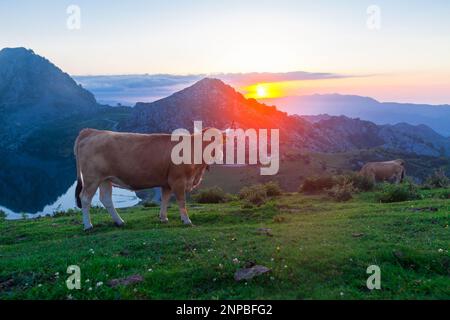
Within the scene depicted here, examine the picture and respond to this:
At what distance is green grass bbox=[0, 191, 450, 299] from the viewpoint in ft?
23.5

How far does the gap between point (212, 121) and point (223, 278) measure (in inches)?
5406

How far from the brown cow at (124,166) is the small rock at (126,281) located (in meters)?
5.50

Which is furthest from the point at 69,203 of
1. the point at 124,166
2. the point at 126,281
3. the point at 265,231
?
the point at 126,281

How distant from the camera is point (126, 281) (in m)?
7.43

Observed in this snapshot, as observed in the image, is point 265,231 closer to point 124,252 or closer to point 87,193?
point 124,252

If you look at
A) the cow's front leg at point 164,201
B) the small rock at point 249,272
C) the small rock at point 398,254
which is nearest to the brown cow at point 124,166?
the cow's front leg at point 164,201

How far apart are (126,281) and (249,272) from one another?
2054mm

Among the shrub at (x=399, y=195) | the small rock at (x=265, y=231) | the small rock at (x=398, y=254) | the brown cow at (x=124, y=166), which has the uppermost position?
the brown cow at (x=124, y=166)

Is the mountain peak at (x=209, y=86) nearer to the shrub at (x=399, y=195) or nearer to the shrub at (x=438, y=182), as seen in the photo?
the shrub at (x=438, y=182)

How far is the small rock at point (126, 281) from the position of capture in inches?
289

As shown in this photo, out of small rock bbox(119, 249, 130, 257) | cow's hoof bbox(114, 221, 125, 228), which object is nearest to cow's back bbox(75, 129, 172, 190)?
cow's hoof bbox(114, 221, 125, 228)
